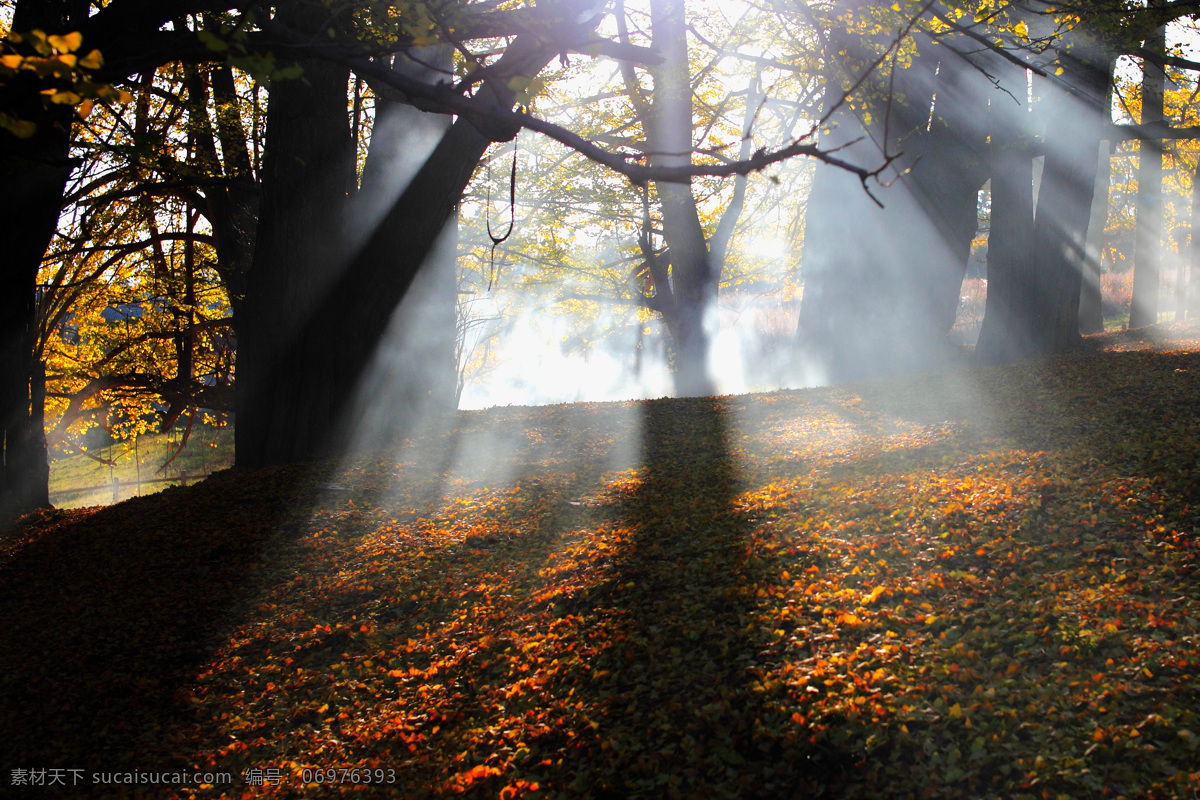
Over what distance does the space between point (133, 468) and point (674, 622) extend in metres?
25.8

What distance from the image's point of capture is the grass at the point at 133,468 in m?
18.2

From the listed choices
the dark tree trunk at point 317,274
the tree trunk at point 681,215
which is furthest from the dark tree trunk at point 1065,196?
the dark tree trunk at point 317,274

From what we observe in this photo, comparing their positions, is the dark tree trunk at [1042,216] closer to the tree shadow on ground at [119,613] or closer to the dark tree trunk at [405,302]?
the dark tree trunk at [405,302]

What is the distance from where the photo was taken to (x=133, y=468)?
23.6 meters

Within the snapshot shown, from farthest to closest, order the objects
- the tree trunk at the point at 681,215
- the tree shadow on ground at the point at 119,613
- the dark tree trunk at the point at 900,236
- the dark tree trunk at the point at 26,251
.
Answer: the tree trunk at the point at 681,215, the dark tree trunk at the point at 900,236, the dark tree trunk at the point at 26,251, the tree shadow on ground at the point at 119,613

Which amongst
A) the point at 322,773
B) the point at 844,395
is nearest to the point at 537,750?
the point at 322,773

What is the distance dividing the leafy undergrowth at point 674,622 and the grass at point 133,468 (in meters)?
14.2

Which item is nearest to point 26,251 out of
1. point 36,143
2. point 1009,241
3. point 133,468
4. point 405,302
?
point 36,143

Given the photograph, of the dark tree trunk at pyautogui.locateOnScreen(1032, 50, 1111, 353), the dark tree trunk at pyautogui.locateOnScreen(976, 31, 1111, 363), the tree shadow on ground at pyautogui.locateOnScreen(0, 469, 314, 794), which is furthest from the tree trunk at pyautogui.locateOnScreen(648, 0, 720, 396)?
the tree shadow on ground at pyautogui.locateOnScreen(0, 469, 314, 794)

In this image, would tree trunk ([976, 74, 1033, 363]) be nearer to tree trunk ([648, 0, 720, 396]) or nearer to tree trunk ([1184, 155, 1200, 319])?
tree trunk ([648, 0, 720, 396])

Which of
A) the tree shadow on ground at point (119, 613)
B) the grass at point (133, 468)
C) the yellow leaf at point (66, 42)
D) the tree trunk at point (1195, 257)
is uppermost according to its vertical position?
the tree trunk at point (1195, 257)

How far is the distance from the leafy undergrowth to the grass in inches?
561

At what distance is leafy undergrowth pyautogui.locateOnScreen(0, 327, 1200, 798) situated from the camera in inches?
94.3

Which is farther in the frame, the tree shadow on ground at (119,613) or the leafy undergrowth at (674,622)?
the tree shadow on ground at (119,613)
